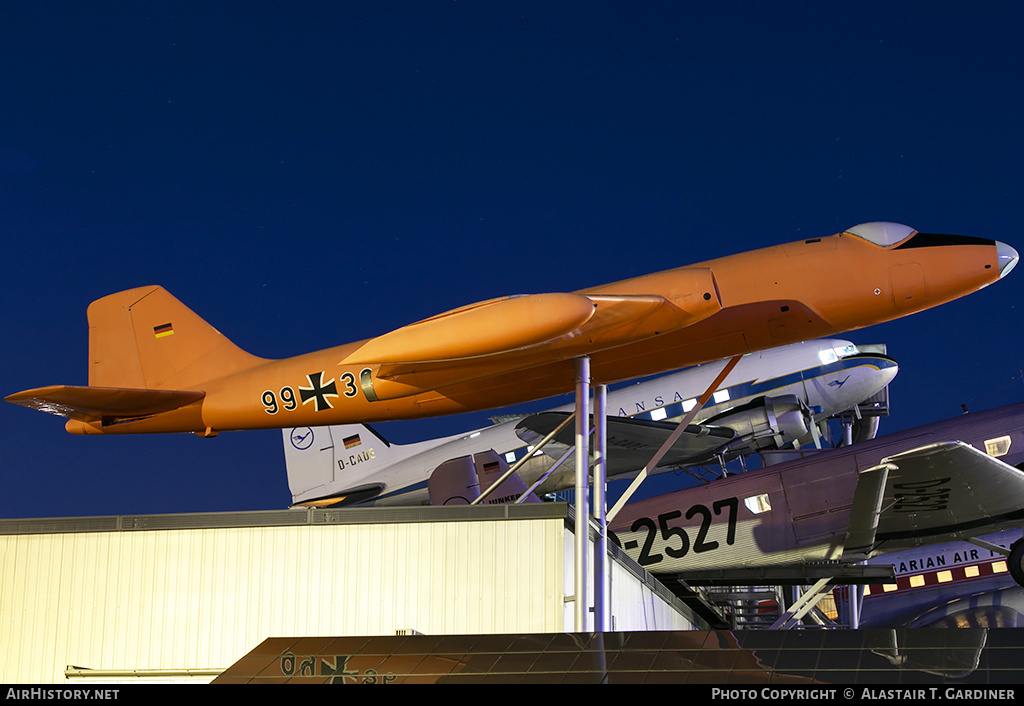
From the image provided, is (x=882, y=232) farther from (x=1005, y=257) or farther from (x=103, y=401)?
(x=103, y=401)

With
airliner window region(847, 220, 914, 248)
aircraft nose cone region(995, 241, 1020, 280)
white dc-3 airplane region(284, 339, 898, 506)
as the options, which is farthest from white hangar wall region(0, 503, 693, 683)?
white dc-3 airplane region(284, 339, 898, 506)

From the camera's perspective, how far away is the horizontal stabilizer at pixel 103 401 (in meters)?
15.4

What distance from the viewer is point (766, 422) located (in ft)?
112

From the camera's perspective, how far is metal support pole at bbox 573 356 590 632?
13.2 meters

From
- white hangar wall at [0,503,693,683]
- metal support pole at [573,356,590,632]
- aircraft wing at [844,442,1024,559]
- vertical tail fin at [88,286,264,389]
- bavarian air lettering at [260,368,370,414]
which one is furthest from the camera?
aircraft wing at [844,442,1024,559]

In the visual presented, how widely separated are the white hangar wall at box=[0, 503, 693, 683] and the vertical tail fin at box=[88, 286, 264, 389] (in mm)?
3755

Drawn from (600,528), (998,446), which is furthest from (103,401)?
(998,446)

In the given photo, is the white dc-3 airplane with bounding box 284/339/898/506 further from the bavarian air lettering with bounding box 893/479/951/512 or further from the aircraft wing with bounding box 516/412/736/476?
the bavarian air lettering with bounding box 893/479/951/512

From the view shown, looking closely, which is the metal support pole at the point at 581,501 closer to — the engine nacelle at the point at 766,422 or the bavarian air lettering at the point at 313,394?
the bavarian air lettering at the point at 313,394

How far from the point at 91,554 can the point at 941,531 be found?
18.7 metres

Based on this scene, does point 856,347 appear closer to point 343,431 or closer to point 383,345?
point 343,431

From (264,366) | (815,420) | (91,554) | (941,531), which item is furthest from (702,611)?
(91,554)

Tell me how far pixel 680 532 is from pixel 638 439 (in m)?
5.44

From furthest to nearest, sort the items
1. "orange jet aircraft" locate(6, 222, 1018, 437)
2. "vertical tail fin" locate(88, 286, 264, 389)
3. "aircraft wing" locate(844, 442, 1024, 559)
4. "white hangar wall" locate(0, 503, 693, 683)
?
1. "aircraft wing" locate(844, 442, 1024, 559)
2. "vertical tail fin" locate(88, 286, 264, 389)
3. "white hangar wall" locate(0, 503, 693, 683)
4. "orange jet aircraft" locate(6, 222, 1018, 437)
